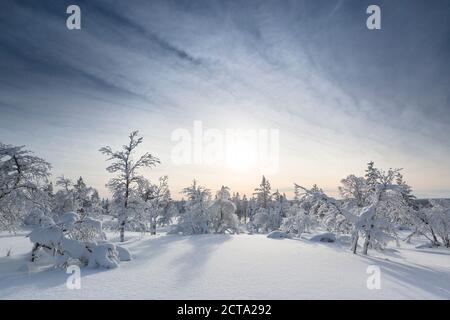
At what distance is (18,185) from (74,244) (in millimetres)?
4812

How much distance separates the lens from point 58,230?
12.5 meters

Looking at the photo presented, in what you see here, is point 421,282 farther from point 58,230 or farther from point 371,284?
point 58,230

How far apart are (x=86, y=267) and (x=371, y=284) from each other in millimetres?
12142

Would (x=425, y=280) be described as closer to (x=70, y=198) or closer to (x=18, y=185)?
(x=18, y=185)

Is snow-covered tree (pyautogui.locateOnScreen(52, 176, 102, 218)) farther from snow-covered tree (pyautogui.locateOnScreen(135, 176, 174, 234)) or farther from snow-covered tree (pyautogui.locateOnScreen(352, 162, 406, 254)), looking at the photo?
snow-covered tree (pyautogui.locateOnScreen(352, 162, 406, 254))

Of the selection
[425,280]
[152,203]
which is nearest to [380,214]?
[425,280]

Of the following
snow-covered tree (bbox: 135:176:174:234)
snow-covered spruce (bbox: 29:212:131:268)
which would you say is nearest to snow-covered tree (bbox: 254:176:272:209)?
snow-covered tree (bbox: 135:176:174:234)

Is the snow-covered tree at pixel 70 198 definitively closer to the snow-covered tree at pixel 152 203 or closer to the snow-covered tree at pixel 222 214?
the snow-covered tree at pixel 152 203

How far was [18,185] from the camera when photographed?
1360cm

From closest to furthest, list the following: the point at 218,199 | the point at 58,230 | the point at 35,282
Result: the point at 35,282, the point at 58,230, the point at 218,199

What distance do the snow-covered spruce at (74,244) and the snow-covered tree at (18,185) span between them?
7.46 ft

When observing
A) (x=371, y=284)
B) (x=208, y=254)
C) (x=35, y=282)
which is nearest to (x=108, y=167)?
(x=208, y=254)

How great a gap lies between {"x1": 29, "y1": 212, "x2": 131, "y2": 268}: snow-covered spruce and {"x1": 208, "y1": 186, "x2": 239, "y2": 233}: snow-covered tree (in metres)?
24.7

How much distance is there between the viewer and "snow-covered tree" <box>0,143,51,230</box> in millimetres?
13383
